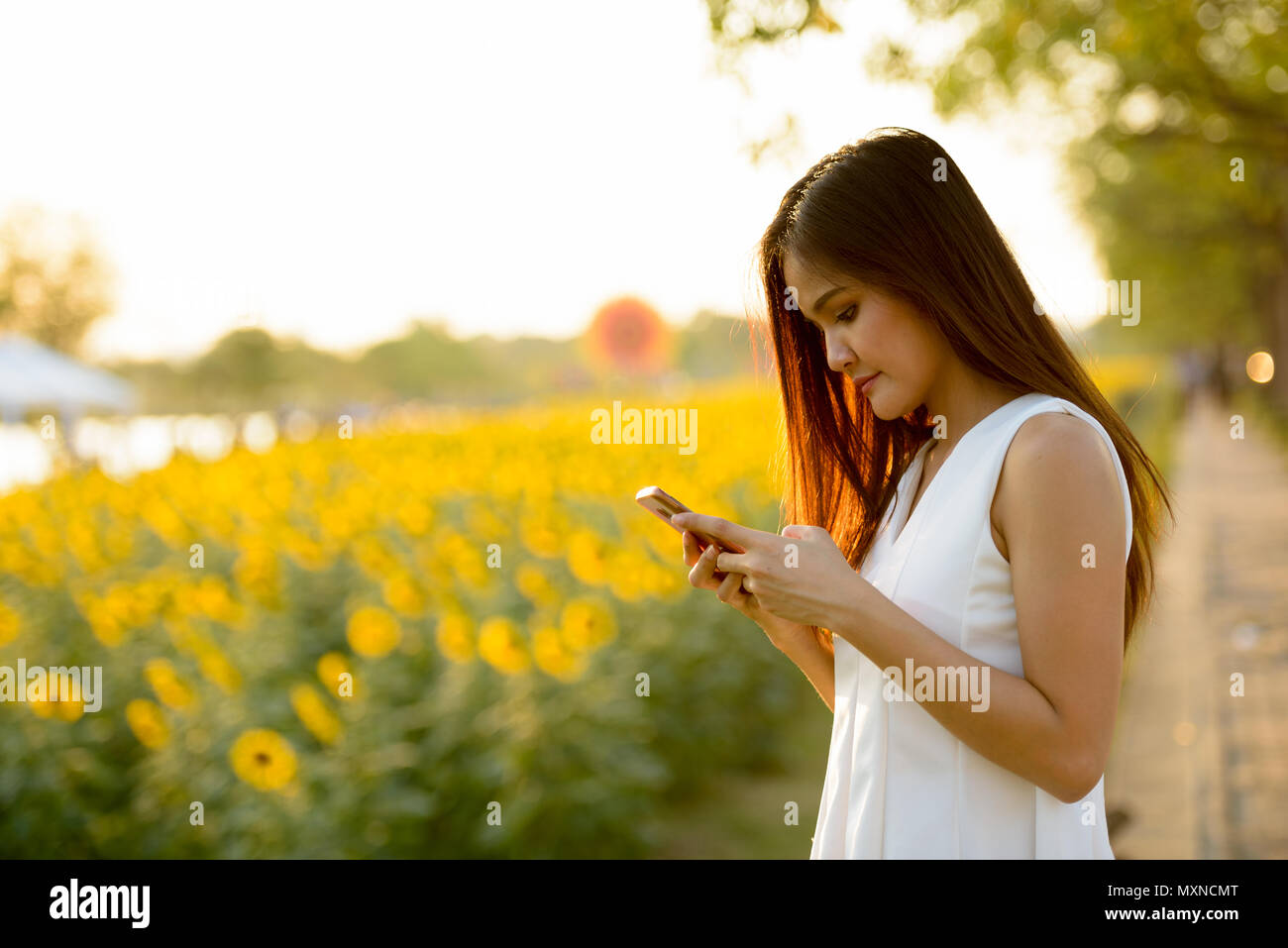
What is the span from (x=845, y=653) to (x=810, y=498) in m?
0.31

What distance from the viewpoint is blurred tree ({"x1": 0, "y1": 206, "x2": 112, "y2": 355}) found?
27938 mm

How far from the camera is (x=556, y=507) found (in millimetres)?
5586

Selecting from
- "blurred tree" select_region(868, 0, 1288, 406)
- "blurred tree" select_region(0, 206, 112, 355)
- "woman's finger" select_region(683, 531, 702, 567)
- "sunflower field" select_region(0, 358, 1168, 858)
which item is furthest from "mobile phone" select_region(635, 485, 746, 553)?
"blurred tree" select_region(0, 206, 112, 355)

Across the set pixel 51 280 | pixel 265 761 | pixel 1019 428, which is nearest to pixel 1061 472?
pixel 1019 428

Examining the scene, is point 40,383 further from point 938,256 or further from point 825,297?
point 938,256

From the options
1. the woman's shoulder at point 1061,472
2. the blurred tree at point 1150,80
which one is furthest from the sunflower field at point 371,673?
the blurred tree at point 1150,80

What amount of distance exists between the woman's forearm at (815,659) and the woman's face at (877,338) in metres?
0.39

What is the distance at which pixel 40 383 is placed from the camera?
50.5ft

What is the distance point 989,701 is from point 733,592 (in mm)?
356

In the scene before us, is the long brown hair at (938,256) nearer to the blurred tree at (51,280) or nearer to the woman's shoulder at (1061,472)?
the woman's shoulder at (1061,472)

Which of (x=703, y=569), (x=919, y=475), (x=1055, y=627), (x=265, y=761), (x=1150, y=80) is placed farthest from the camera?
(x=1150, y=80)

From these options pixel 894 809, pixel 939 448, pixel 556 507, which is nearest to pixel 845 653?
pixel 894 809

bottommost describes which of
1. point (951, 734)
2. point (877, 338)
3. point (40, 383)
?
point (951, 734)
